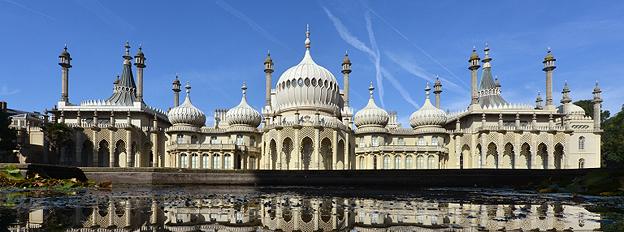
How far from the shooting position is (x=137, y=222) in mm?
7664

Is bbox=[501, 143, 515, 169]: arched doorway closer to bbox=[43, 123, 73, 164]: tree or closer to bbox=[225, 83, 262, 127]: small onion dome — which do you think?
bbox=[225, 83, 262, 127]: small onion dome

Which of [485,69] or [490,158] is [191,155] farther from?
[485,69]

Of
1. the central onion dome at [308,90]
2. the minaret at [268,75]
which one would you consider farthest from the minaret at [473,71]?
the minaret at [268,75]

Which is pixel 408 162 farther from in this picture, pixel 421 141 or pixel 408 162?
pixel 421 141

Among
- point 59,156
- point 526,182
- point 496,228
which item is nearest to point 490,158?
Answer: point 526,182

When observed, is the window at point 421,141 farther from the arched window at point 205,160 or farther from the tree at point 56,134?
the tree at point 56,134

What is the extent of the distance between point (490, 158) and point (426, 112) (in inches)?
378

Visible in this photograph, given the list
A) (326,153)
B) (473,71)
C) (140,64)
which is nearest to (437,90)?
(473,71)

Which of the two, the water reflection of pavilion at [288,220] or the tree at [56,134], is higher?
the tree at [56,134]

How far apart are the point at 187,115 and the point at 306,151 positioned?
54.3ft

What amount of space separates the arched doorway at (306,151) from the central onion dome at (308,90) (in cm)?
578

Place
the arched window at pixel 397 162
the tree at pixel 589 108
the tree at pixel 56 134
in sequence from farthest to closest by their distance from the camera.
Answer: the tree at pixel 589 108, the arched window at pixel 397 162, the tree at pixel 56 134

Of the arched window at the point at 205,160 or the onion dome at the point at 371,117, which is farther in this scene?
the onion dome at the point at 371,117

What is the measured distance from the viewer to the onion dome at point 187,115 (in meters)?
51.0
